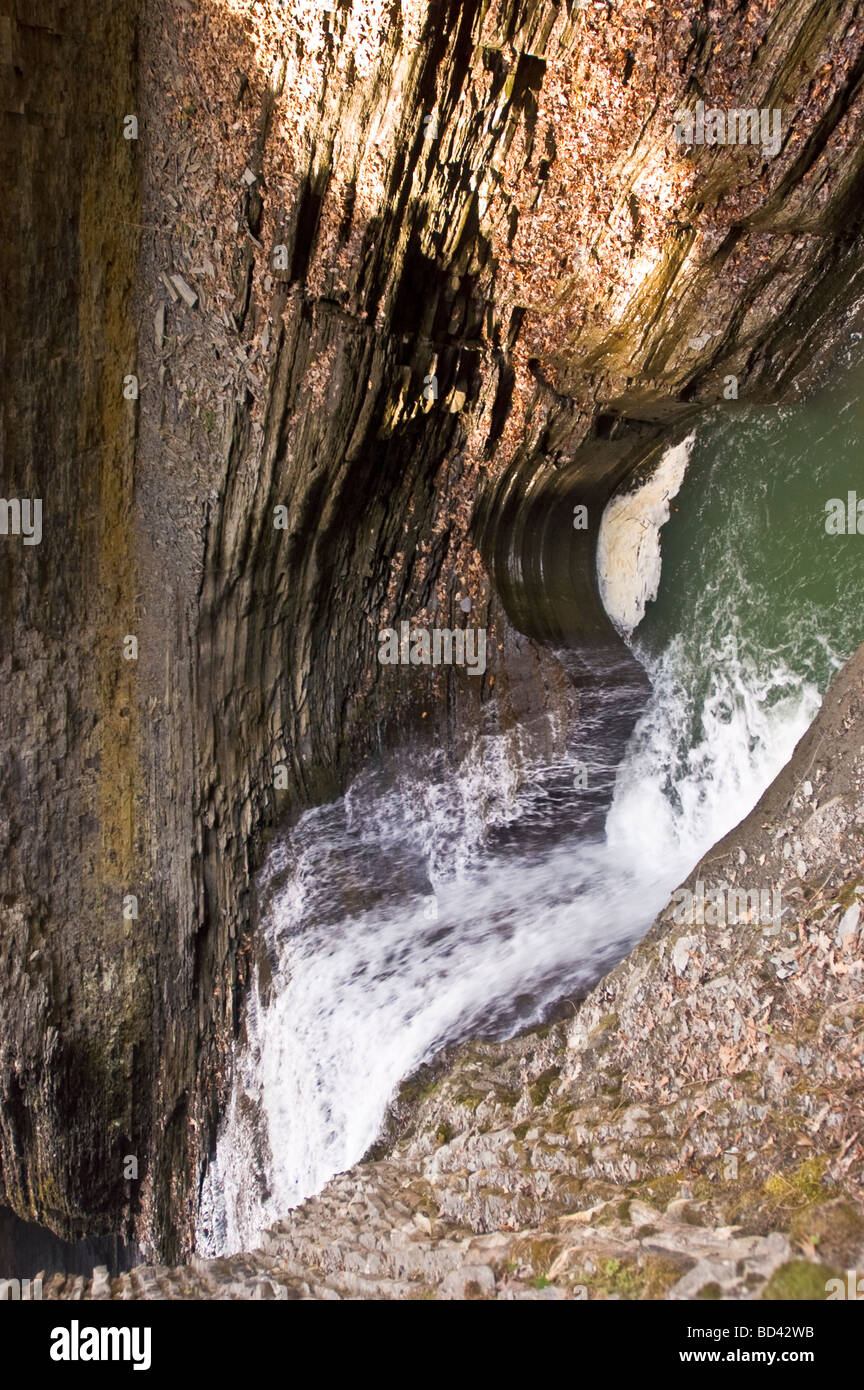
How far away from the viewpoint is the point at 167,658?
5.85 meters

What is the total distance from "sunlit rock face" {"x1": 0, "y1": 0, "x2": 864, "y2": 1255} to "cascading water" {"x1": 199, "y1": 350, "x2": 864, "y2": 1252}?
12.3 inches

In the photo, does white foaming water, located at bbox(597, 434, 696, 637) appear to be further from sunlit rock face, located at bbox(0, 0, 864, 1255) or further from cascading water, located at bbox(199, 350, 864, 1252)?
sunlit rock face, located at bbox(0, 0, 864, 1255)

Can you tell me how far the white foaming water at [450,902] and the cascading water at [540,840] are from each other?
0.01 meters

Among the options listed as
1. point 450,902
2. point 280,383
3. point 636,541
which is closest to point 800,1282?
point 450,902

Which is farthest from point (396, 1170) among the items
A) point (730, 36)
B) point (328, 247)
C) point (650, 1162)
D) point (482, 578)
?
point (730, 36)

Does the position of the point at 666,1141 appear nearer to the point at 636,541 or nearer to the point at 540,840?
the point at 540,840

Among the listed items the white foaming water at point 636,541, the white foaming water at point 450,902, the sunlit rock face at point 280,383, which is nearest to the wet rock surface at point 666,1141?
the white foaming water at point 450,902

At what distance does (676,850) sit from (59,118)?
5718 millimetres

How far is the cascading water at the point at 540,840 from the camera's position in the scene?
6023 mm

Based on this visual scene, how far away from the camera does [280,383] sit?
5.41 m

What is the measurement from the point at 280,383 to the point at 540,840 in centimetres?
353

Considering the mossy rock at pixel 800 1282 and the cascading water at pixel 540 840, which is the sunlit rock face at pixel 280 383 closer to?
the cascading water at pixel 540 840
